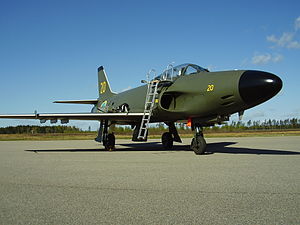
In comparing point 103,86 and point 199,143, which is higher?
point 103,86

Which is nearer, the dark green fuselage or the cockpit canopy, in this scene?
the dark green fuselage

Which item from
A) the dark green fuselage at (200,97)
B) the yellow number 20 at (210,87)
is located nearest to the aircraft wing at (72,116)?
the dark green fuselage at (200,97)

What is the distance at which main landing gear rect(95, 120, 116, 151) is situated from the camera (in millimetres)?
14180

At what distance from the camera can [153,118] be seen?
505 inches

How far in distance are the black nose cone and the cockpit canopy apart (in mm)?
2608

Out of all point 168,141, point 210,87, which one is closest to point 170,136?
point 168,141

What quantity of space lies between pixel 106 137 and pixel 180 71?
16.7 ft

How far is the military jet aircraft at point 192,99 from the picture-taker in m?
8.48

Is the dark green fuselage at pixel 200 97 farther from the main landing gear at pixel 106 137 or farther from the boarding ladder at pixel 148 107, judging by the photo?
the main landing gear at pixel 106 137

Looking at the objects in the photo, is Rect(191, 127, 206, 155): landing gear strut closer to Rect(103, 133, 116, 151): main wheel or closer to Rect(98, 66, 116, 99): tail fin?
Rect(103, 133, 116, 151): main wheel

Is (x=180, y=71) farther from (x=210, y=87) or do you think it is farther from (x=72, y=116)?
(x=72, y=116)

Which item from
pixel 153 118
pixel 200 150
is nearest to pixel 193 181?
pixel 200 150

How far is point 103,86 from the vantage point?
20422mm

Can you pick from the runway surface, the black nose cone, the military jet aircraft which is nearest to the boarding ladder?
the military jet aircraft
